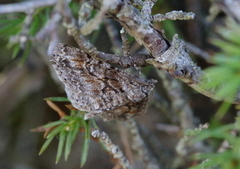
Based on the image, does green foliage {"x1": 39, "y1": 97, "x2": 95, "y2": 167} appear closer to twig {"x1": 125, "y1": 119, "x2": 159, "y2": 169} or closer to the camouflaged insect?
the camouflaged insect

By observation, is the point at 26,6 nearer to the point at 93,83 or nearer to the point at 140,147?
the point at 93,83

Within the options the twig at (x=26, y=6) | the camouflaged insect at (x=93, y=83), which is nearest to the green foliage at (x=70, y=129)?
the camouflaged insect at (x=93, y=83)

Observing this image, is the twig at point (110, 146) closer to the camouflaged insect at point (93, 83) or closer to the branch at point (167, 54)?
the camouflaged insect at point (93, 83)

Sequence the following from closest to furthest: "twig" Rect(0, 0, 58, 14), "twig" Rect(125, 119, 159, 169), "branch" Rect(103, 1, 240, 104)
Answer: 1. "twig" Rect(0, 0, 58, 14)
2. "branch" Rect(103, 1, 240, 104)
3. "twig" Rect(125, 119, 159, 169)

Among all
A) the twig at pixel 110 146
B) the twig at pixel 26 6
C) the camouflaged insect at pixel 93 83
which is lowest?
the twig at pixel 110 146

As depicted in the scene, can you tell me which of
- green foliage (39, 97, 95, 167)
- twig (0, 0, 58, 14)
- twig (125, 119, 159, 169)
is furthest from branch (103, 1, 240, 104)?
twig (125, 119, 159, 169)

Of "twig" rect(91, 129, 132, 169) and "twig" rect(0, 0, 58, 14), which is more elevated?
"twig" rect(0, 0, 58, 14)

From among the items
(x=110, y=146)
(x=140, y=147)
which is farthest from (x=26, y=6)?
(x=140, y=147)
